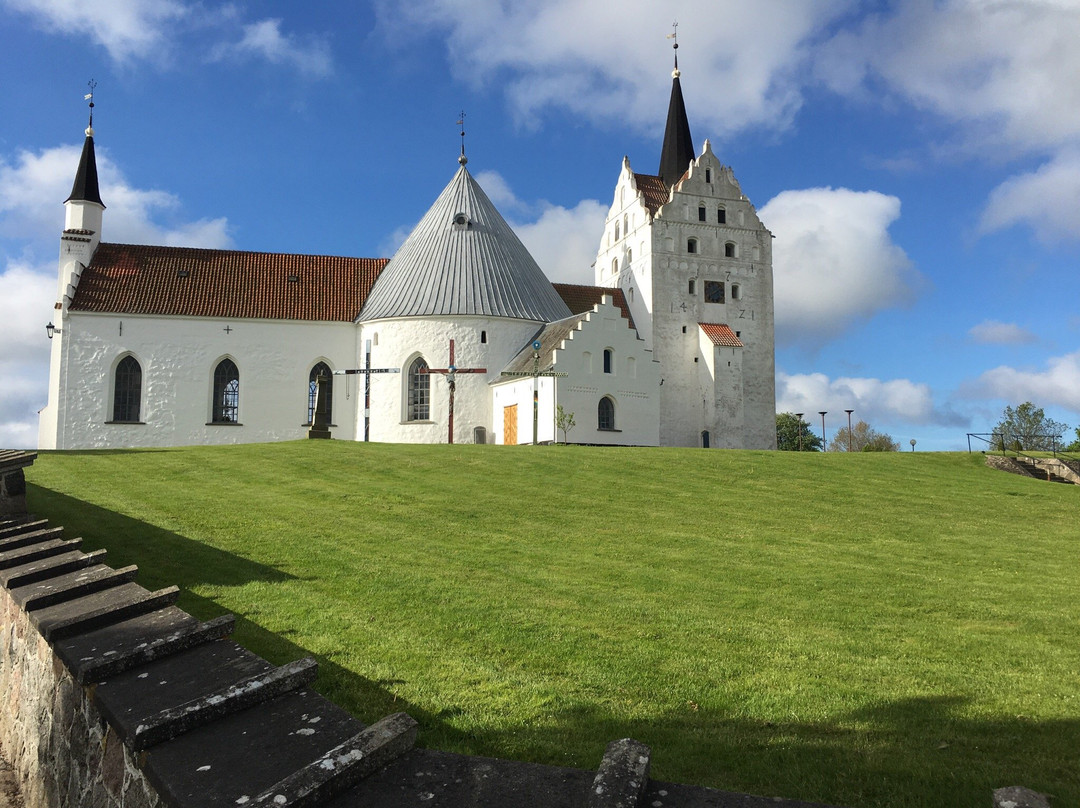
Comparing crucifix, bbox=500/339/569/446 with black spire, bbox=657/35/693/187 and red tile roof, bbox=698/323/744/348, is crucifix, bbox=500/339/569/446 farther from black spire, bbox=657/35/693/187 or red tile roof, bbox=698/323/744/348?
black spire, bbox=657/35/693/187

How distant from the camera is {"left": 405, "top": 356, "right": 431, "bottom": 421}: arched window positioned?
34.7 meters

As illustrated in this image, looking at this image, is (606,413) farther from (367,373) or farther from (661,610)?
(661,610)

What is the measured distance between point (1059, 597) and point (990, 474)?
16286mm

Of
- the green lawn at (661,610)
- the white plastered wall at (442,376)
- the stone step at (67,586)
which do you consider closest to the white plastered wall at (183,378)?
the white plastered wall at (442,376)

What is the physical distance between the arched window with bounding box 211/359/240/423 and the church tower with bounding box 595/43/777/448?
799 inches

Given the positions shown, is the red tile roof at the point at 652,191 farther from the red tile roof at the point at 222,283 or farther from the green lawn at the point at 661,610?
the green lawn at the point at 661,610

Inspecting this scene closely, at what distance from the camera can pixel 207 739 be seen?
2.96m

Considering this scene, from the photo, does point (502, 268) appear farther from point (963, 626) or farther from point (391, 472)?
point (963, 626)

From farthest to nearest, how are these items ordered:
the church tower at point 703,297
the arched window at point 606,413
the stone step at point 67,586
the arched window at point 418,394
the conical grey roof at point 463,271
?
the church tower at point 703,297
the conical grey roof at point 463,271
the arched window at point 418,394
the arched window at point 606,413
the stone step at point 67,586

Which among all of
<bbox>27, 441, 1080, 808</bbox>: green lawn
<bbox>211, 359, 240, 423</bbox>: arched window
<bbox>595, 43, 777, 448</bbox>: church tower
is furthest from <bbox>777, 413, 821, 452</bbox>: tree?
<bbox>27, 441, 1080, 808</bbox>: green lawn

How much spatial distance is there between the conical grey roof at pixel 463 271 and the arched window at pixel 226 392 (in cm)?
631

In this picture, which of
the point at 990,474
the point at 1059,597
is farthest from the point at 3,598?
the point at 990,474

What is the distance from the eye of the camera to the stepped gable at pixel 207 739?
2475mm

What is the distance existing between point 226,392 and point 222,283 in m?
5.16
